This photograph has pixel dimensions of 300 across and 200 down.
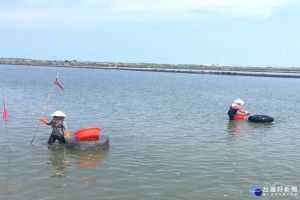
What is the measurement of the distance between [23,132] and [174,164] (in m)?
8.04

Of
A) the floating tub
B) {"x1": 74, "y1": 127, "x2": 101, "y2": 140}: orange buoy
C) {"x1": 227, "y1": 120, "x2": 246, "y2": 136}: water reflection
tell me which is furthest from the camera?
{"x1": 227, "y1": 120, "x2": 246, "y2": 136}: water reflection

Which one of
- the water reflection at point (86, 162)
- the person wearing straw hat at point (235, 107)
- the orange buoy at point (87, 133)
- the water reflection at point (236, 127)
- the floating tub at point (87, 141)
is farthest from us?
the person wearing straw hat at point (235, 107)

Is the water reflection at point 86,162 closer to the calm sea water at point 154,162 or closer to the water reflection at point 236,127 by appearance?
the calm sea water at point 154,162

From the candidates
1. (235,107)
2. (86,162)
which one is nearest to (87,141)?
(86,162)

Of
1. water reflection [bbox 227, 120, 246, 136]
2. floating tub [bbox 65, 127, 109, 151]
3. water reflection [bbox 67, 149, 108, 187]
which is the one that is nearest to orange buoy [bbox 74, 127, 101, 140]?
floating tub [bbox 65, 127, 109, 151]

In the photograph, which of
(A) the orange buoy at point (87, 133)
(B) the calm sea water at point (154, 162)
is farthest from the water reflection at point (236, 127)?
(A) the orange buoy at point (87, 133)

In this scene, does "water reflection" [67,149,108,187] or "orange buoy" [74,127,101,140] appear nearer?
"water reflection" [67,149,108,187]

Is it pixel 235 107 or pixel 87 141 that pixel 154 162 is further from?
pixel 235 107

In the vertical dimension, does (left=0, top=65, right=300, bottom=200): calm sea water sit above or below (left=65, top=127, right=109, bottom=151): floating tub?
below

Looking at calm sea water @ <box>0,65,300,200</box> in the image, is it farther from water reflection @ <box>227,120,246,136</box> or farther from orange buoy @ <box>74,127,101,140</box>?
orange buoy @ <box>74,127,101,140</box>

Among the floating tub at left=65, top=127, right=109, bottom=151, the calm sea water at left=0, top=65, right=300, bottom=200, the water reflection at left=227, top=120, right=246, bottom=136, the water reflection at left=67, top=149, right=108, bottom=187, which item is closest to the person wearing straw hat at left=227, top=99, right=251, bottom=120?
the water reflection at left=227, top=120, right=246, bottom=136

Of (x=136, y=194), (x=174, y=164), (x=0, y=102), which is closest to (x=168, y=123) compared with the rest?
(x=174, y=164)

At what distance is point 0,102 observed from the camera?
26094 millimetres

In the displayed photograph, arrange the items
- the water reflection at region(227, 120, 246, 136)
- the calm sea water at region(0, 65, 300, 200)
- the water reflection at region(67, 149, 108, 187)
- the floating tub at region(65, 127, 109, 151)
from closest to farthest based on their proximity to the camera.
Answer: the calm sea water at region(0, 65, 300, 200)
the water reflection at region(67, 149, 108, 187)
the floating tub at region(65, 127, 109, 151)
the water reflection at region(227, 120, 246, 136)
